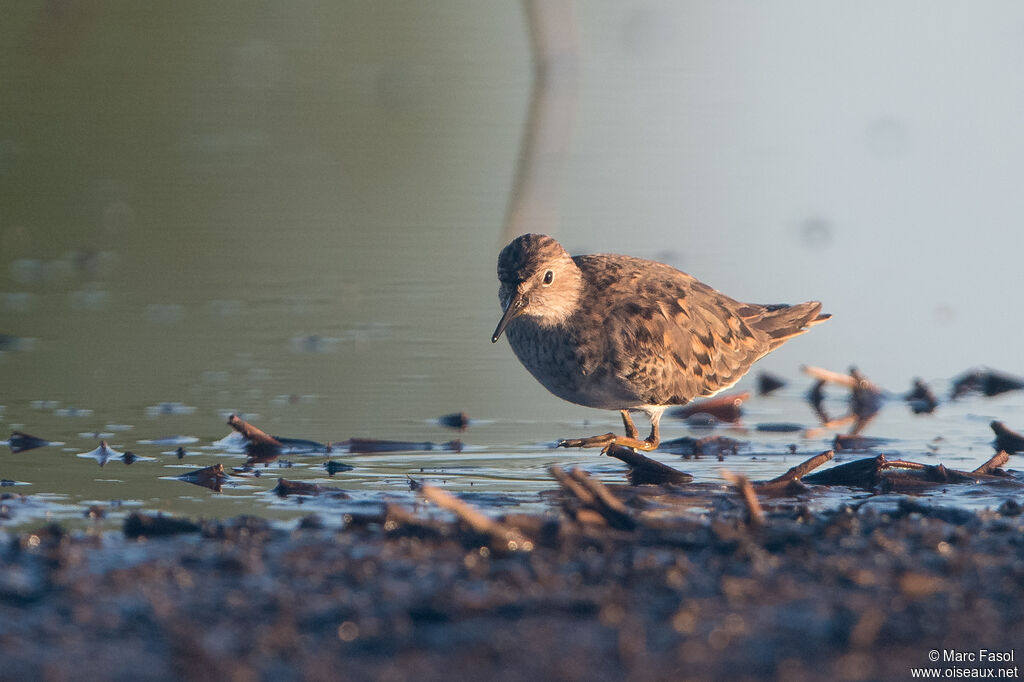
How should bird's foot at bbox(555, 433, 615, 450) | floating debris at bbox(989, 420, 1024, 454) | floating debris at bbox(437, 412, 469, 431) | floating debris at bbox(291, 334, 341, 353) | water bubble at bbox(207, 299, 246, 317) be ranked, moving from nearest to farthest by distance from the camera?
1. floating debris at bbox(989, 420, 1024, 454)
2. bird's foot at bbox(555, 433, 615, 450)
3. floating debris at bbox(437, 412, 469, 431)
4. floating debris at bbox(291, 334, 341, 353)
5. water bubble at bbox(207, 299, 246, 317)

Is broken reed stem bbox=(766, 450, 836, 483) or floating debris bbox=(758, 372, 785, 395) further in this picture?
floating debris bbox=(758, 372, 785, 395)

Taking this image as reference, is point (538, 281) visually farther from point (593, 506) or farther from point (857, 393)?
point (593, 506)

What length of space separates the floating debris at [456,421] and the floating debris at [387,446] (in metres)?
0.47

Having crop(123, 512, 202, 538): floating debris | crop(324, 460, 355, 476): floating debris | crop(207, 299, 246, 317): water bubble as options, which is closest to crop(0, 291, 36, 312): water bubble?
crop(207, 299, 246, 317): water bubble

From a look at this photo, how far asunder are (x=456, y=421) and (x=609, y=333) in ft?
3.61

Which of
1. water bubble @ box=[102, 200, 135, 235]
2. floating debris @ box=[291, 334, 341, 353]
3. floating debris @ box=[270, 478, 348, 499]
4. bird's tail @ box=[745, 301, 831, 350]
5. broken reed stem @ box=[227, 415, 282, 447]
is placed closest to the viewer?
floating debris @ box=[270, 478, 348, 499]

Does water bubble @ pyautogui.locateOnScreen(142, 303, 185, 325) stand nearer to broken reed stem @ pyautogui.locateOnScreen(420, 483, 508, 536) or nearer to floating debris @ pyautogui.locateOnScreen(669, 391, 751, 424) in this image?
floating debris @ pyautogui.locateOnScreen(669, 391, 751, 424)

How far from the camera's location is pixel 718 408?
9.09 meters

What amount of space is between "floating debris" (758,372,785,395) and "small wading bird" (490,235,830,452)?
897 mm

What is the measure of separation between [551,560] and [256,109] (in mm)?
16796

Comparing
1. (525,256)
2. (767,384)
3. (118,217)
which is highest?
(118,217)

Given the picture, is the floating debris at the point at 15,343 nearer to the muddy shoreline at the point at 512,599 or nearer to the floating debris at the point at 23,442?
the floating debris at the point at 23,442

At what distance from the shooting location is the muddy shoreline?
4062 mm

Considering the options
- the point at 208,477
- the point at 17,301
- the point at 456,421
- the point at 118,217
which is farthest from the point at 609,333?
the point at 118,217
